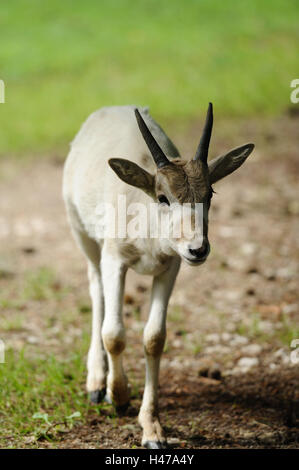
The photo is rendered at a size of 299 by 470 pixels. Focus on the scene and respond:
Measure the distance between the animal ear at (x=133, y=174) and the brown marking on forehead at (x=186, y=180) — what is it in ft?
0.34

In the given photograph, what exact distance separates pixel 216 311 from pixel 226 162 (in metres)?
2.97

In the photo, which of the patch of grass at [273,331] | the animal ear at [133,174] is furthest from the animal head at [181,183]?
the patch of grass at [273,331]

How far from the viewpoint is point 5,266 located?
8.72m

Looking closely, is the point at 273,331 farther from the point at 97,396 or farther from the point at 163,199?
the point at 163,199

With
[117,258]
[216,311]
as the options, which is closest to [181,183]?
[117,258]

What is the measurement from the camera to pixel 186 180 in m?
4.51

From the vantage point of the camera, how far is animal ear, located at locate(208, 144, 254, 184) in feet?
15.8

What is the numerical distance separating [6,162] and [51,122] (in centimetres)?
194

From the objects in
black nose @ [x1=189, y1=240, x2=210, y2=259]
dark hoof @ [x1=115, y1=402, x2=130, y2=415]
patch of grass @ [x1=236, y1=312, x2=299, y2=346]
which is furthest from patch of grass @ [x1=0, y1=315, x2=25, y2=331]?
black nose @ [x1=189, y1=240, x2=210, y2=259]

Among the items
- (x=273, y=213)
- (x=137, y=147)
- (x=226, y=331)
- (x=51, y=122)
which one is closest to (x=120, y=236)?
(x=137, y=147)

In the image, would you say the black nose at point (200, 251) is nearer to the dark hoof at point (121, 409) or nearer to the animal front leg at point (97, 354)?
the dark hoof at point (121, 409)

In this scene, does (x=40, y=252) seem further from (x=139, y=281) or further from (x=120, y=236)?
(x=120, y=236)

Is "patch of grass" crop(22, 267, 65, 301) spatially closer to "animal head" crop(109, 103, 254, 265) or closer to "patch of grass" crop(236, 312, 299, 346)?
"patch of grass" crop(236, 312, 299, 346)

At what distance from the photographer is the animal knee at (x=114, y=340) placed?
16.8 feet
